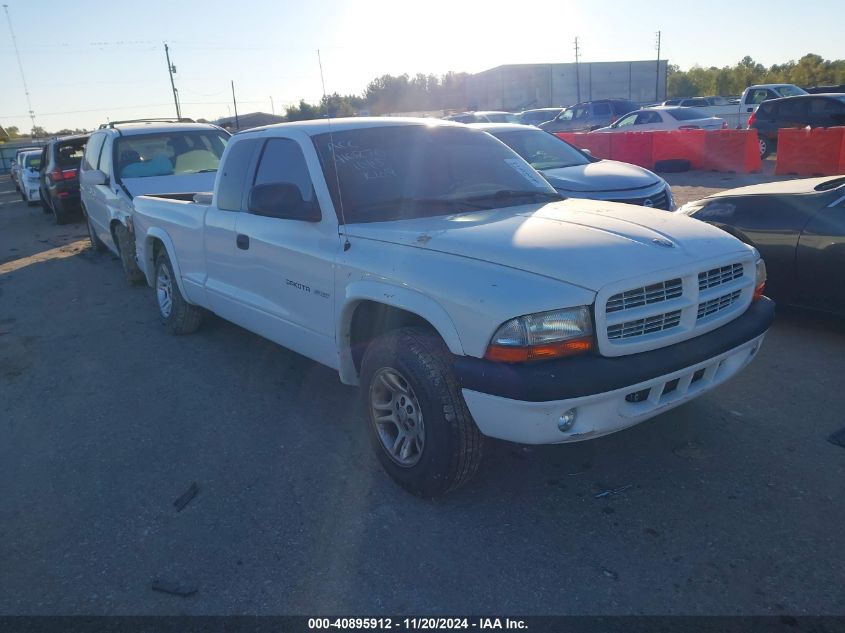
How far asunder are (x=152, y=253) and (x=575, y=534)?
206 inches

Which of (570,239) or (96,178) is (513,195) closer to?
(570,239)

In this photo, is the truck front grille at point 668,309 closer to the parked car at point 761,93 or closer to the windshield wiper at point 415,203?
the windshield wiper at point 415,203

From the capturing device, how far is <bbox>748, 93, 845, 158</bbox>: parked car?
17.3 m

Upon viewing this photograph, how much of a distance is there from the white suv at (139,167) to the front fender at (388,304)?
547 centimetres

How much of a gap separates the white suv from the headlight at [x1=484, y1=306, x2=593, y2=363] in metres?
6.72

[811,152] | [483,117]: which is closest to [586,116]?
[483,117]

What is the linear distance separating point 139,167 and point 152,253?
292cm

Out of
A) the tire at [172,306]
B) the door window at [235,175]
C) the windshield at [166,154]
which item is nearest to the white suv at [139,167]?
the windshield at [166,154]

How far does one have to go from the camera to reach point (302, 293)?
4.25 metres

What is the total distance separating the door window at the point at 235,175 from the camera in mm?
5047

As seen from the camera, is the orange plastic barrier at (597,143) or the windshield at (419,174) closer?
the windshield at (419,174)

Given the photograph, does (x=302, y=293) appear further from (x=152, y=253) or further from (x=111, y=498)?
(x=152, y=253)

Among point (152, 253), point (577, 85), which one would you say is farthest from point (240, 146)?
point (577, 85)

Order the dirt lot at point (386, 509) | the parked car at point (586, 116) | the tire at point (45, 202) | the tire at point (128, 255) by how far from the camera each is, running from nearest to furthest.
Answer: the dirt lot at point (386, 509) → the tire at point (128, 255) → the tire at point (45, 202) → the parked car at point (586, 116)
